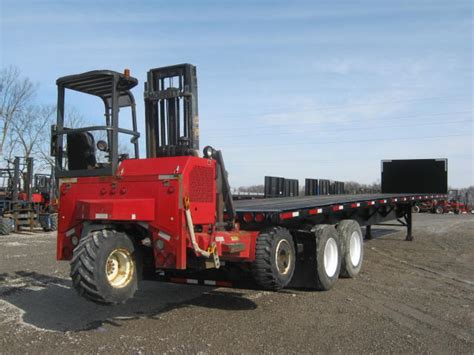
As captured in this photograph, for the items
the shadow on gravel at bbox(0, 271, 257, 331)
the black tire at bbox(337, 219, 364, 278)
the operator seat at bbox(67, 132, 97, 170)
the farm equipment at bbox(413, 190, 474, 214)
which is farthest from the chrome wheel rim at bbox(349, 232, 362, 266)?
the farm equipment at bbox(413, 190, 474, 214)

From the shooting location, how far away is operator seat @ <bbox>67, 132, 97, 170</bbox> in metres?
6.01

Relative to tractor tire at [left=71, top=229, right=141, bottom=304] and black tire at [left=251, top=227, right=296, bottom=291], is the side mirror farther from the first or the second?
black tire at [left=251, top=227, right=296, bottom=291]

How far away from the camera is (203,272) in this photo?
6699mm

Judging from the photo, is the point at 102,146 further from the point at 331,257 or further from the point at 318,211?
the point at 331,257

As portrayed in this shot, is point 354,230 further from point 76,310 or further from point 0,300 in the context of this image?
point 0,300

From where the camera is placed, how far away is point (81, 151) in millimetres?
6082

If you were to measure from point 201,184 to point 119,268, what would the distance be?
131 cm

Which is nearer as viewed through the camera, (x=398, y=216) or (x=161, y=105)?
(x=161, y=105)

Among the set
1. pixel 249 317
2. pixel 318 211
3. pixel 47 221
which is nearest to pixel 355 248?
pixel 318 211

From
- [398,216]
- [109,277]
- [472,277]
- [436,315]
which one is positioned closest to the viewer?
[109,277]

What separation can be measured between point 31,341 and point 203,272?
86.2 inches

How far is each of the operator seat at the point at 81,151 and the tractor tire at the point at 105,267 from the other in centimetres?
111

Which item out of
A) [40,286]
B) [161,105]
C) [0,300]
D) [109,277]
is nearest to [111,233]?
[109,277]

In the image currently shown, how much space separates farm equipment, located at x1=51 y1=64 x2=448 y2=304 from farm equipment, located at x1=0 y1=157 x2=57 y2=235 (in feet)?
47.6
